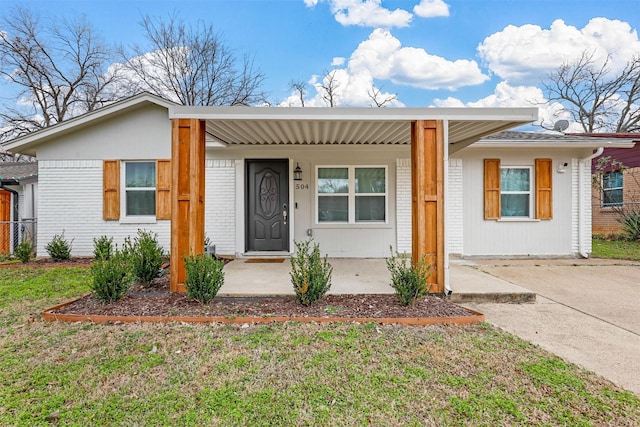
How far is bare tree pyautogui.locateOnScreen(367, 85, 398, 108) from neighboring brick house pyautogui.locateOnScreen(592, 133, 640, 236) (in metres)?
10.0

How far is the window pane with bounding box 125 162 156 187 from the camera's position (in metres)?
7.50

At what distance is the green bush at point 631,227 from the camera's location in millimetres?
10495

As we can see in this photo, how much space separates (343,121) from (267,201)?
129 inches

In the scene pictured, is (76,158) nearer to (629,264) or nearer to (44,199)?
(44,199)

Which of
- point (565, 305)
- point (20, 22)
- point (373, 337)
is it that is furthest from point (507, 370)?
point (20, 22)

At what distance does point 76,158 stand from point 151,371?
6.73 meters

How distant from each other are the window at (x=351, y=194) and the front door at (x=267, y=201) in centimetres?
79

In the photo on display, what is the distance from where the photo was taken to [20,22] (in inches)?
589

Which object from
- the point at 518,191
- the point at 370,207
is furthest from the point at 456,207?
the point at 370,207

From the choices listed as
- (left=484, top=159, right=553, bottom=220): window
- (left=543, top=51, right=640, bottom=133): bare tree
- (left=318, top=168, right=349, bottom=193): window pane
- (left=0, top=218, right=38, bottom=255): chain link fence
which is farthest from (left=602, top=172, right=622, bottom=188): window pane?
(left=0, top=218, right=38, bottom=255): chain link fence

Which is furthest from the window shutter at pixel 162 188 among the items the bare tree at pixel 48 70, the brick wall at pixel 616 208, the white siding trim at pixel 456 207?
the bare tree at pixel 48 70

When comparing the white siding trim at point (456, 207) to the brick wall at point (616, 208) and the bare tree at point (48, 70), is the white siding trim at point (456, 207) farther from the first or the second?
the bare tree at point (48, 70)

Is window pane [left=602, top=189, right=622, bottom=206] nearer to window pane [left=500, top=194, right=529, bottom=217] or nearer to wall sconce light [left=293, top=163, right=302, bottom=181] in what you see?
window pane [left=500, top=194, right=529, bottom=217]

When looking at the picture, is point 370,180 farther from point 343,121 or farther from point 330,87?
point 330,87
